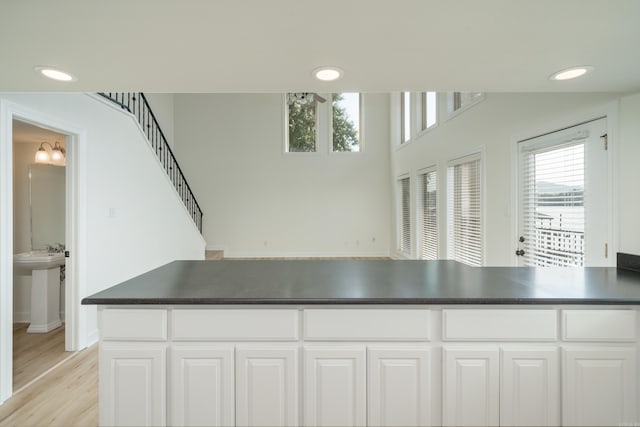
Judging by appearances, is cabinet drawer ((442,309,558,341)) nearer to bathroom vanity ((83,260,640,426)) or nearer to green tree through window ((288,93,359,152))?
bathroom vanity ((83,260,640,426))

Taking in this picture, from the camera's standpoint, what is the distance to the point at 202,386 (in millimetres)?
1447

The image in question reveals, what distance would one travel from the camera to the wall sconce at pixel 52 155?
3387 millimetres

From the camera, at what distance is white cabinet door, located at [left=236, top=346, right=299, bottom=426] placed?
56.9 inches

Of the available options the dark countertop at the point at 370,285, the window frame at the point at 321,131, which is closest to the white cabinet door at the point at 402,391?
the dark countertop at the point at 370,285

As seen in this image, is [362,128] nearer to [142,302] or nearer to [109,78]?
[109,78]

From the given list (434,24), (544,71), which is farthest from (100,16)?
(544,71)

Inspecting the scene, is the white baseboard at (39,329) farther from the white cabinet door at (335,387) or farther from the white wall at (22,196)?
the white cabinet door at (335,387)

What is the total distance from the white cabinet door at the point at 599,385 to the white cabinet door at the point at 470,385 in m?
0.35

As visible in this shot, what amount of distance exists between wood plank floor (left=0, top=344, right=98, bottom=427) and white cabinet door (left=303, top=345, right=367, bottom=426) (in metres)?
1.58

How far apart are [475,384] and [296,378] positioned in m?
0.87

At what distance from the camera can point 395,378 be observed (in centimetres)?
144

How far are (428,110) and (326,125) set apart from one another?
3.07 metres

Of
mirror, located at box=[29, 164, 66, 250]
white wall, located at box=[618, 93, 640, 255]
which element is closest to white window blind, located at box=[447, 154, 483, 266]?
white wall, located at box=[618, 93, 640, 255]

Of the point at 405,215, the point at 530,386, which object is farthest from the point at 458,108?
the point at 530,386
